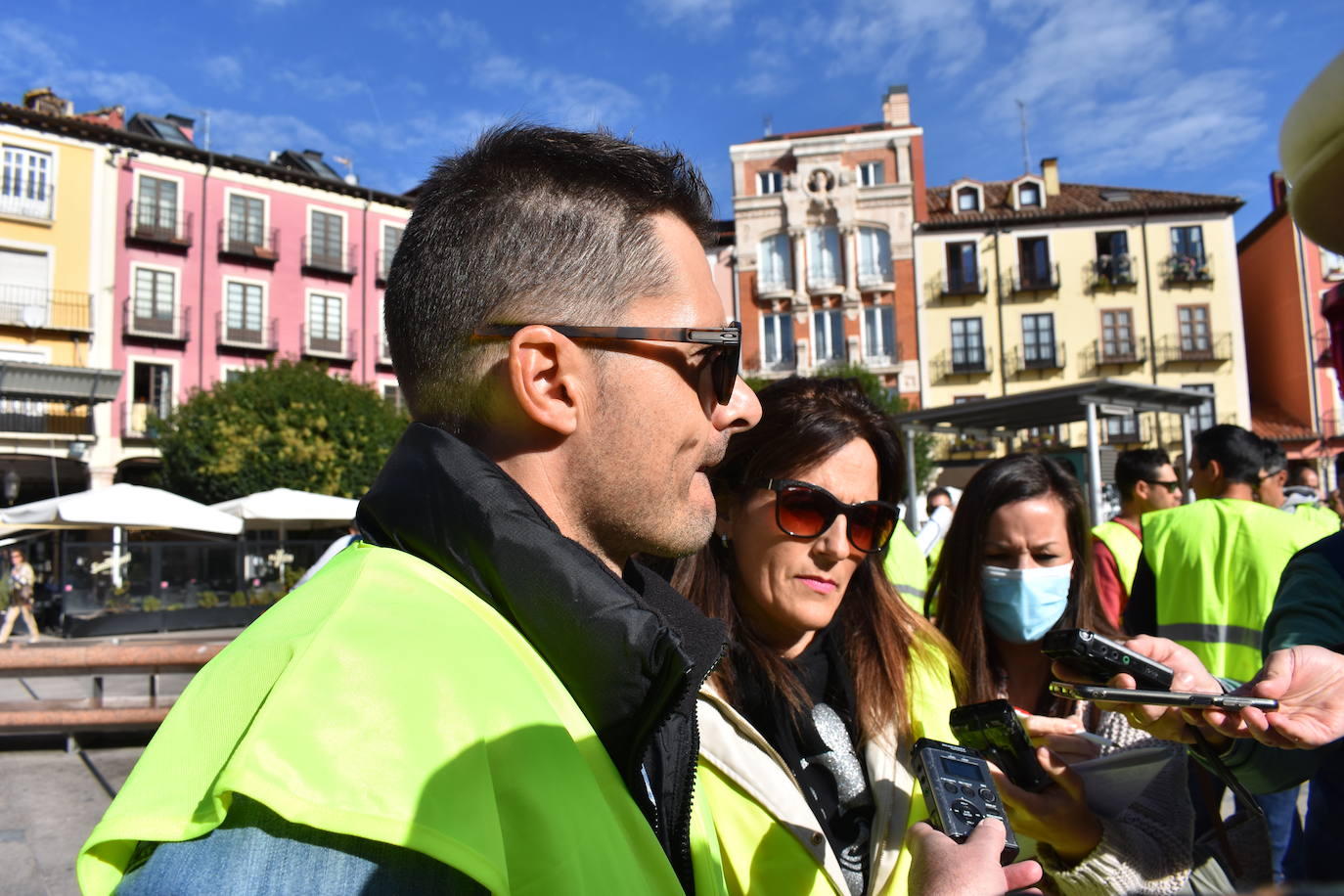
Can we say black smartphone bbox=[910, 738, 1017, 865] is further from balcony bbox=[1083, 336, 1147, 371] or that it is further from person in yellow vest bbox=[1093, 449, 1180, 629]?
balcony bbox=[1083, 336, 1147, 371]

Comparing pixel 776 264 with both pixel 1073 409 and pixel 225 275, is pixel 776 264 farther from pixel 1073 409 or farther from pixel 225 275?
pixel 1073 409

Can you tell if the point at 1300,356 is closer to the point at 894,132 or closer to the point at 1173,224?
the point at 1173,224

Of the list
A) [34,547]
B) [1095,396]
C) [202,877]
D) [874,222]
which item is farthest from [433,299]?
[874,222]

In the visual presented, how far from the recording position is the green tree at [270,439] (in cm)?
2575

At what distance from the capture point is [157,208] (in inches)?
1123

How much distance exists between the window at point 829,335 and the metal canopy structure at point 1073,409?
877 inches

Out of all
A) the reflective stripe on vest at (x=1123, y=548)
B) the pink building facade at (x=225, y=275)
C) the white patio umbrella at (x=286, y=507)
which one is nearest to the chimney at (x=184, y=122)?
the pink building facade at (x=225, y=275)

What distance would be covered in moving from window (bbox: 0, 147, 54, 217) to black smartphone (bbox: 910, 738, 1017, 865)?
3188cm

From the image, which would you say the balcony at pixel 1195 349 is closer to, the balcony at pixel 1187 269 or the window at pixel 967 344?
the balcony at pixel 1187 269

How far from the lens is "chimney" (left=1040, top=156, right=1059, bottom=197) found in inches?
1446

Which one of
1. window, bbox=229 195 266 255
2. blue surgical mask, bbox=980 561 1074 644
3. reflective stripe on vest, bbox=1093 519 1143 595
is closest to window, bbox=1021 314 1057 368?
window, bbox=229 195 266 255

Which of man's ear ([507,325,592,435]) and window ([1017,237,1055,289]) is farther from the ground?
window ([1017,237,1055,289])

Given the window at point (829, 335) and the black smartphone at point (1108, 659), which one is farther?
the window at point (829, 335)

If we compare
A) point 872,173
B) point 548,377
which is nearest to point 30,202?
point 872,173
